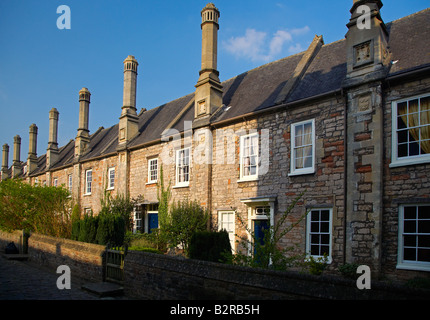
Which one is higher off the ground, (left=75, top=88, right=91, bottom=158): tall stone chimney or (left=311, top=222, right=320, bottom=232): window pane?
(left=75, top=88, right=91, bottom=158): tall stone chimney

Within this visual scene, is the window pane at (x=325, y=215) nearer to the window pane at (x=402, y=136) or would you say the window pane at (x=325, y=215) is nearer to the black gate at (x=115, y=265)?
the window pane at (x=402, y=136)

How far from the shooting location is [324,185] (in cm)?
1112

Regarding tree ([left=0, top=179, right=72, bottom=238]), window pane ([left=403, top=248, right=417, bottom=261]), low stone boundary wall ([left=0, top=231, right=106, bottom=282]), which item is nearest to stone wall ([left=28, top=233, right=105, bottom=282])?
low stone boundary wall ([left=0, top=231, right=106, bottom=282])

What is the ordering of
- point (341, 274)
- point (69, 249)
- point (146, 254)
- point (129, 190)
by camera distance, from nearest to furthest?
point (146, 254)
point (341, 274)
point (69, 249)
point (129, 190)

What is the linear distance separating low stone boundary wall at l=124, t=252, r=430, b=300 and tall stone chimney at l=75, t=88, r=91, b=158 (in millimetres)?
20340

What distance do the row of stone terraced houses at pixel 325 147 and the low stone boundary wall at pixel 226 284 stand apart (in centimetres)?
274

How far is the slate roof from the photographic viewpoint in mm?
11320

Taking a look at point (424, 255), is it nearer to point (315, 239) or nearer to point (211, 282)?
point (315, 239)

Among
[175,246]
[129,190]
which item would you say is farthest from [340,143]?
[129,190]

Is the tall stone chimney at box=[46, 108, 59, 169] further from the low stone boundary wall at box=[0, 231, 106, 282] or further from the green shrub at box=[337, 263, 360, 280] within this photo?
the green shrub at box=[337, 263, 360, 280]

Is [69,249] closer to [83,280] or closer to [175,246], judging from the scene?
[83,280]

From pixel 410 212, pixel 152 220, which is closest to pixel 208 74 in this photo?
pixel 152 220

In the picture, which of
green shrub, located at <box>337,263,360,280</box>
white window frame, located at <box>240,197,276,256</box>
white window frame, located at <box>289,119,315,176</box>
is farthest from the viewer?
white window frame, located at <box>240,197,276,256</box>
